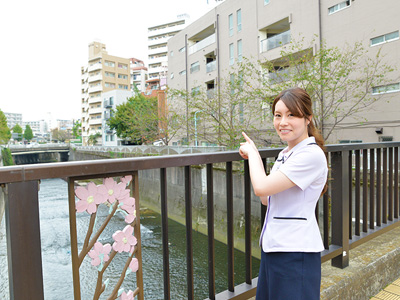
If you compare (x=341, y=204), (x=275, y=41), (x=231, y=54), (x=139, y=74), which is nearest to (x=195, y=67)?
(x=231, y=54)

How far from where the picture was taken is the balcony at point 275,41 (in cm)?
1511

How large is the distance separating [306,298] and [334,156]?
1.22m

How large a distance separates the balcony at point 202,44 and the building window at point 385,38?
41.0ft

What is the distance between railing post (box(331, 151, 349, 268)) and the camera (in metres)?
2.10

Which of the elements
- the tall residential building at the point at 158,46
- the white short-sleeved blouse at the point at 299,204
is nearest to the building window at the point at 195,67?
the white short-sleeved blouse at the point at 299,204

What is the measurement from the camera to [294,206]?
121cm

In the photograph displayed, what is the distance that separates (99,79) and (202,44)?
34.4m

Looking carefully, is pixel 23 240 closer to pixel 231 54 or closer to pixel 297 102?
pixel 297 102

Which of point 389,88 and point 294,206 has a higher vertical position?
point 389,88

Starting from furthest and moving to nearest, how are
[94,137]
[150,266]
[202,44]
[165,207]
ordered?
[94,137] → [202,44] → [150,266] → [165,207]

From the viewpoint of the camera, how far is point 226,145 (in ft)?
32.6

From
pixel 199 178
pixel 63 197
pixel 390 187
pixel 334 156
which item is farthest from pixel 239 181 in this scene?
pixel 63 197

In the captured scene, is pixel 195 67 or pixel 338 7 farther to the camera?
pixel 195 67

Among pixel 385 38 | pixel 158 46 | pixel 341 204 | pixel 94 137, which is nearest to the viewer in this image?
pixel 341 204
